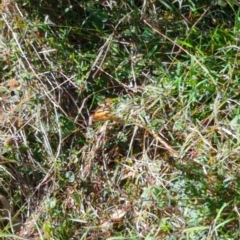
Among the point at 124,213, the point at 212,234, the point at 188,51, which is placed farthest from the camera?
the point at 188,51

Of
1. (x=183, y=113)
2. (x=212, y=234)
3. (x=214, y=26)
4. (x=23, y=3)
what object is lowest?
(x=212, y=234)

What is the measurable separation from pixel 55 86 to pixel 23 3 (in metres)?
0.38

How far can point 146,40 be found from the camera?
288 cm

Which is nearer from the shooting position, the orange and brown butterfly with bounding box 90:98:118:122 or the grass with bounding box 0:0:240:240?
the grass with bounding box 0:0:240:240

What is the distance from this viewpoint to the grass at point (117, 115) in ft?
8.52

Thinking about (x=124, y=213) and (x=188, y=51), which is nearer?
(x=124, y=213)

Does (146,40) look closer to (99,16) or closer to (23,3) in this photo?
(99,16)

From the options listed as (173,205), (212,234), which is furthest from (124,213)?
(212,234)

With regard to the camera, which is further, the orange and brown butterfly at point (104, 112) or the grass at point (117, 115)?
the orange and brown butterfly at point (104, 112)

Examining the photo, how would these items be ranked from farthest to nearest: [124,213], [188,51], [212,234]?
[188,51] → [124,213] → [212,234]

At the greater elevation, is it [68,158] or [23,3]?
[23,3]

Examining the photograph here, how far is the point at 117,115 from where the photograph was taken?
108 inches

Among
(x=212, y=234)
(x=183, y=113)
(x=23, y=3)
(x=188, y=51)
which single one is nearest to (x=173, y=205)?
(x=212, y=234)

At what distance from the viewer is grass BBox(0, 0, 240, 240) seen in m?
2.60
